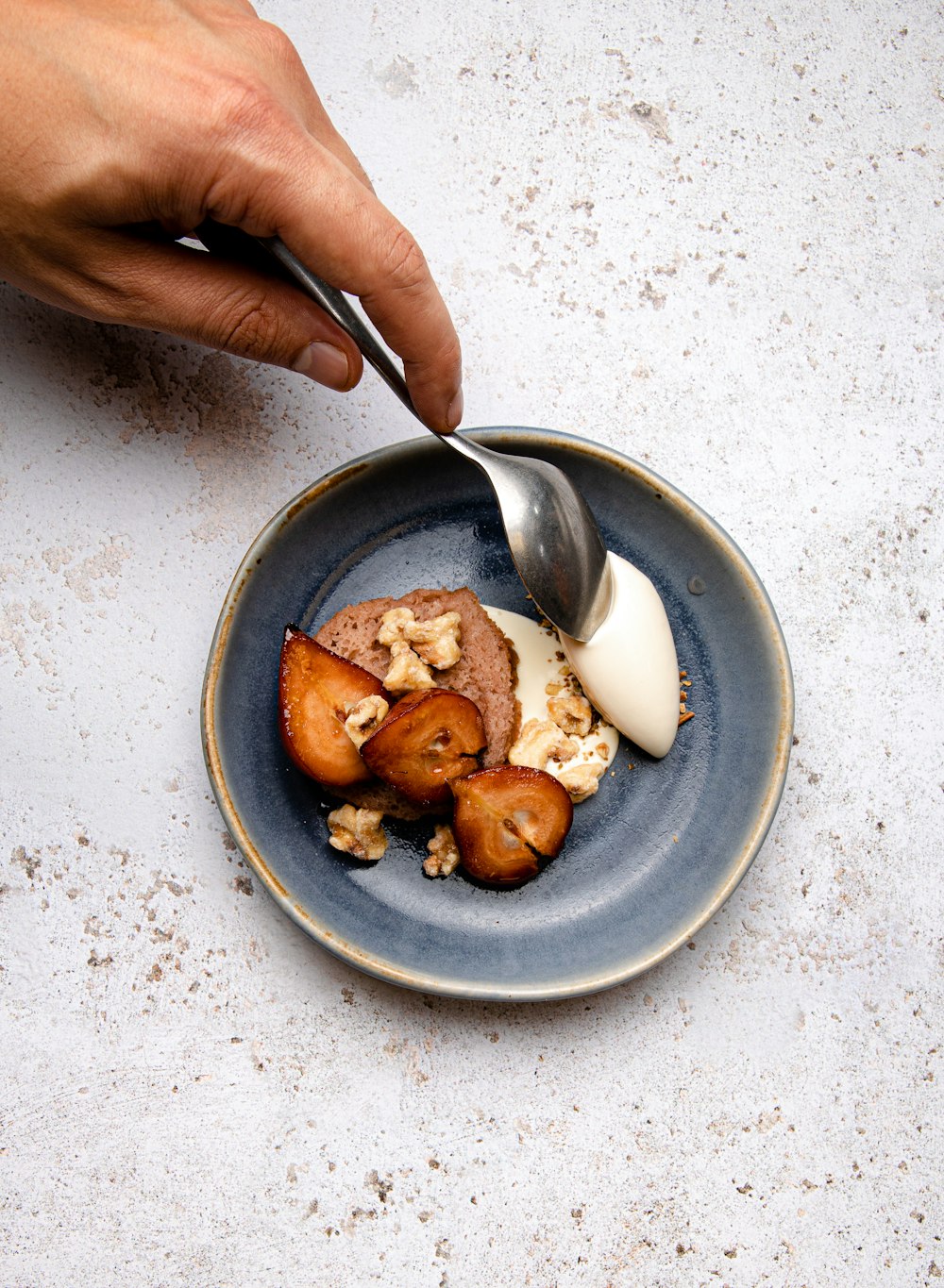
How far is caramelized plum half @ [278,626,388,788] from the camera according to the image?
131 centimetres

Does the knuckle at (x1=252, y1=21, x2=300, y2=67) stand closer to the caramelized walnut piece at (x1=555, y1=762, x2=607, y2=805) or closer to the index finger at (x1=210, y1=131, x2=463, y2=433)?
the index finger at (x1=210, y1=131, x2=463, y2=433)

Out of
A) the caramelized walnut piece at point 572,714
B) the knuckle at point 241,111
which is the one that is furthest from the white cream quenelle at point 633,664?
the knuckle at point 241,111

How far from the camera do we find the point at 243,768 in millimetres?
1353

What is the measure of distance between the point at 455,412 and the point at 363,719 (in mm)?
447

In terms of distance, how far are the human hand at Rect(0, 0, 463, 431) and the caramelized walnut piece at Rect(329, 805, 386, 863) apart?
616mm

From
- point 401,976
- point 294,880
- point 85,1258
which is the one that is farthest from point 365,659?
point 85,1258

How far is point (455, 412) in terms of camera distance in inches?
52.8

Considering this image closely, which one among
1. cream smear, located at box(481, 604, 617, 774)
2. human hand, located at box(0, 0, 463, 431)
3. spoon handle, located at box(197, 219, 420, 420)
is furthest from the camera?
cream smear, located at box(481, 604, 617, 774)

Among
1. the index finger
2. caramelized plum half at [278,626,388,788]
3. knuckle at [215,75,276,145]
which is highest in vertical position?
knuckle at [215,75,276,145]

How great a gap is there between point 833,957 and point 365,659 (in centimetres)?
84

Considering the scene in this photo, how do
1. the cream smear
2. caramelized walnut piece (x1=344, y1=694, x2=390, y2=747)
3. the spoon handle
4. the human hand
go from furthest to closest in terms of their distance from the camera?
the cream smear → caramelized walnut piece (x1=344, y1=694, x2=390, y2=747) → the spoon handle → the human hand

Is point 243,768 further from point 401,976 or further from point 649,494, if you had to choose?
point 649,494

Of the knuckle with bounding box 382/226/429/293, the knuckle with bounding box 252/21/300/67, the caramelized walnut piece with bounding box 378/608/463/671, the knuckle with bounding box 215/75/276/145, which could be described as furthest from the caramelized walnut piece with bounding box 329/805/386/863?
the knuckle with bounding box 252/21/300/67

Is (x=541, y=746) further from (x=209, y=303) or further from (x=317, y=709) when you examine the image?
(x=209, y=303)
